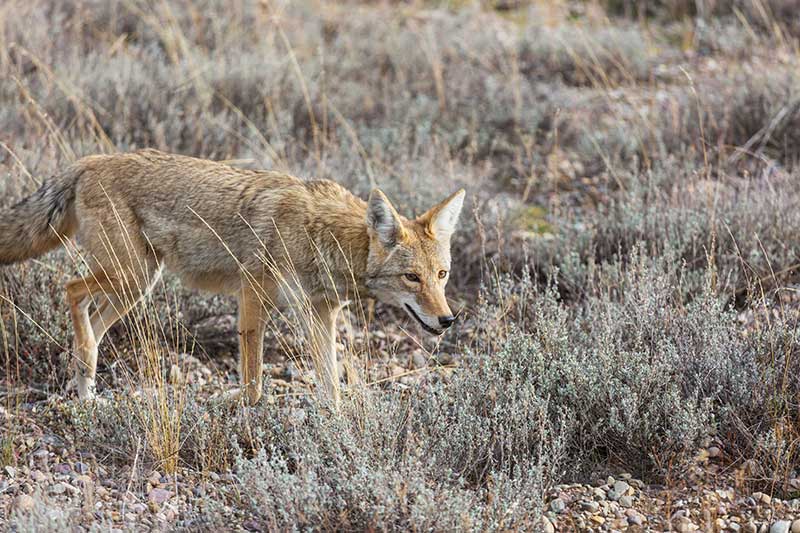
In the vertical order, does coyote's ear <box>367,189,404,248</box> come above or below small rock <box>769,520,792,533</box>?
above

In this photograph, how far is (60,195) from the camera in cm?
544

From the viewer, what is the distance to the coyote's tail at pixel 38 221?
539cm

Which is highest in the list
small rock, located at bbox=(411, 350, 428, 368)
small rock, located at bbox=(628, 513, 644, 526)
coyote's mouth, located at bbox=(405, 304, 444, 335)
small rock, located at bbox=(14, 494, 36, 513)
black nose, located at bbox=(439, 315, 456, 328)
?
black nose, located at bbox=(439, 315, 456, 328)

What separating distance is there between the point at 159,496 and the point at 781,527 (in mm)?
2788

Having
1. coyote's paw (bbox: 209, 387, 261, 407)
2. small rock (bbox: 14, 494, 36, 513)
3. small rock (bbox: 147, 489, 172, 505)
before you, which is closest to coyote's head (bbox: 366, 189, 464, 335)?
coyote's paw (bbox: 209, 387, 261, 407)

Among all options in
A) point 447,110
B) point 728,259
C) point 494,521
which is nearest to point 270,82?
point 447,110

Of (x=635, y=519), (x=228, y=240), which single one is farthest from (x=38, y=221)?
(x=635, y=519)

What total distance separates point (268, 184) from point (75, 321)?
141 cm

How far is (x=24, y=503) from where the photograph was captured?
3.91 m

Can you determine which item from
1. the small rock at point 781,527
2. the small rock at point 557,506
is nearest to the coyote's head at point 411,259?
the small rock at point 557,506

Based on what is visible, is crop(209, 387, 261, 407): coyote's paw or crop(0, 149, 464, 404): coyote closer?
crop(209, 387, 261, 407): coyote's paw

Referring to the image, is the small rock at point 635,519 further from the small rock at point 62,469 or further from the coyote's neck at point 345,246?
the small rock at point 62,469

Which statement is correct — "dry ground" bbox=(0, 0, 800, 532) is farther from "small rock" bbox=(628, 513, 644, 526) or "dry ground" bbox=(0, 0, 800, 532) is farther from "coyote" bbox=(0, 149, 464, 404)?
"coyote" bbox=(0, 149, 464, 404)

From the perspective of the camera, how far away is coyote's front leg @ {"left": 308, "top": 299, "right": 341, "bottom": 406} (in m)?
4.84
